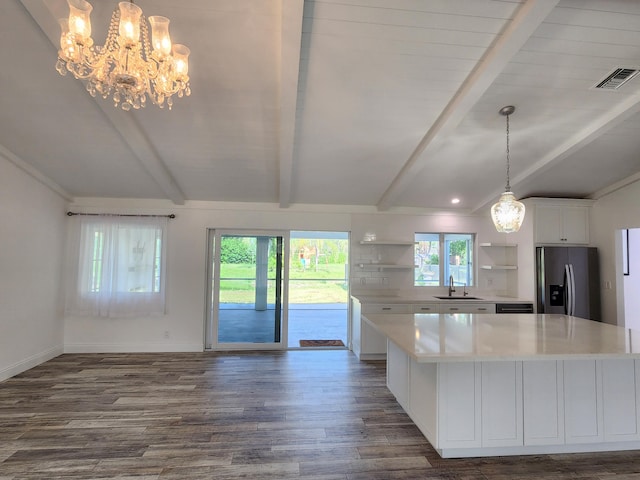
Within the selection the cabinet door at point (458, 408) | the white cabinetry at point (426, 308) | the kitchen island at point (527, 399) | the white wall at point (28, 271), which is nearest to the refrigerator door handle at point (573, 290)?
the white cabinetry at point (426, 308)

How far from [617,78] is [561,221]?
8.47 feet

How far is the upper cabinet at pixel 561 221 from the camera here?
478 centimetres

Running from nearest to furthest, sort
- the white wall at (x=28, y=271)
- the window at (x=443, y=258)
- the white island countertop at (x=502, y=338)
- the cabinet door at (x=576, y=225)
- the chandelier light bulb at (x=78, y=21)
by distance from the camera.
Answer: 1. the chandelier light bulb at (x=78, y=21)
2. the white island countertop at (x=502, y=338)
3. the white wall at (x=28, y=271)
4. the cabinet door at (x=576, y=225)
5. the window at (x=443, y=258)

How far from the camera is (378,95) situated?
2.89 metres

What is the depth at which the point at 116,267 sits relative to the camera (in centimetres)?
480

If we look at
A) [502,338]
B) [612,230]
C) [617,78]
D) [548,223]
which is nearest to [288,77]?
[502,338]

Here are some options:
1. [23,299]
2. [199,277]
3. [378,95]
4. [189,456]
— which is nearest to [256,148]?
[378,95]

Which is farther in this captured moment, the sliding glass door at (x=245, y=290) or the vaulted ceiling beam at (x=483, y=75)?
the sliding glass door at (x=245, y=290)

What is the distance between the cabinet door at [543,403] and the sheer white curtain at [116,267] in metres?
4.38

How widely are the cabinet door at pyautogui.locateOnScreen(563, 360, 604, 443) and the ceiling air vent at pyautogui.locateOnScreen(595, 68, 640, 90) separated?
85.0 inches

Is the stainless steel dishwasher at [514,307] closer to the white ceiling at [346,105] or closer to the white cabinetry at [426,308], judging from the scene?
the white cabinetry at [426,308]

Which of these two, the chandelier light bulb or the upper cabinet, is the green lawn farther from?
the chandelier light bulb

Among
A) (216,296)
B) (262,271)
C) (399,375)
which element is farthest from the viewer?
(262,271)

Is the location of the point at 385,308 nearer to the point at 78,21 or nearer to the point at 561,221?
the point at 561,221
